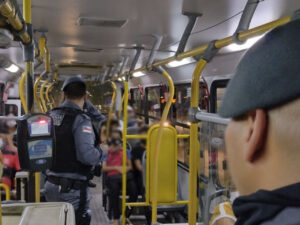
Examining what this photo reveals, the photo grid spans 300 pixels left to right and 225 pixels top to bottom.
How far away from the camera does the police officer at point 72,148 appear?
3.11 meters

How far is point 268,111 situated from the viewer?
62cm

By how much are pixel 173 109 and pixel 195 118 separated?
377 centimetres

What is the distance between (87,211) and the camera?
3.42 metres

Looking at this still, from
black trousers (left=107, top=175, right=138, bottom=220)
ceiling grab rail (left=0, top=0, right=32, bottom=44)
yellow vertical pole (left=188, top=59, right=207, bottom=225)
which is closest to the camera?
ceiling grab rail (left=0, top=0, right=32, bottom=44)

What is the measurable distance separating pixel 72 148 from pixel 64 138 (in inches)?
4.7

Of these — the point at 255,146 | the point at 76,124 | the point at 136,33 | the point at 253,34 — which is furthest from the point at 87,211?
the point at 255,146

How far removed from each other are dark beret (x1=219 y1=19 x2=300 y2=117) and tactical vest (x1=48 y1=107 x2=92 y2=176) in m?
2.62

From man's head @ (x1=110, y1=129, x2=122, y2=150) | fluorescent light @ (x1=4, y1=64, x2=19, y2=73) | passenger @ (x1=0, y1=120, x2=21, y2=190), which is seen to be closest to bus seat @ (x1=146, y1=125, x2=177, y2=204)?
passenger @ (x1=0, y1=120, x2=21, y2=190)

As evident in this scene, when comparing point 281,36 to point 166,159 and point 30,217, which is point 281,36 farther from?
point 166,159

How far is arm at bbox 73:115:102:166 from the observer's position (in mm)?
3084

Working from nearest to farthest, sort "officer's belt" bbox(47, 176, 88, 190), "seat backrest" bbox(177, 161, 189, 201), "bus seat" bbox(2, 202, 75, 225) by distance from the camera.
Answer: "bus seat" bbox(2, 202, 75, 225), "officer's belt" bbox(47, 176, 88, 190), "seat backrest" bbox(177, 161, 189, 201)

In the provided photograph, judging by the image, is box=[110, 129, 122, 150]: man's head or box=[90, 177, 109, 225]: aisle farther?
box=[90, 177, 109, 225]: aisle

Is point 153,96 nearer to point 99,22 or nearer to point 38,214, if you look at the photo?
point 99,22

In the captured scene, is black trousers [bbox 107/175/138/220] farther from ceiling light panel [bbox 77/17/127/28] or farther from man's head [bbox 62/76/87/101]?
ceiling light panel [bbox 77/17/127/28]
